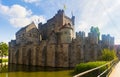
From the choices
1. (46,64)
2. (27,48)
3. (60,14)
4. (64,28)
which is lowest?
(46,64)

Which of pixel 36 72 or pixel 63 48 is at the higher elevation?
pixel 63 48

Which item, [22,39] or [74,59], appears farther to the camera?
[22,39]

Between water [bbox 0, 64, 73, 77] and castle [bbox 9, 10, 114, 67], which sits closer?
water [bbox 0, 64, 73, 77]

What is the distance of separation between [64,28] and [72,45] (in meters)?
4.89

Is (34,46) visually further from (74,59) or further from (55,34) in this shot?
(74,59)

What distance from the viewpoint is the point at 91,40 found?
1966 inches

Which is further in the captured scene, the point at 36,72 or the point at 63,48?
the point at 63,48

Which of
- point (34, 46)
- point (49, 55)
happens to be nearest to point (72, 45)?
point (49, 55)

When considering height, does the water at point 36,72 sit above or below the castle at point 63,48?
below

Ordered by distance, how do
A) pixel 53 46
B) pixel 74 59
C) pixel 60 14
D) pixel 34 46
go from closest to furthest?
pixel 74 59
pixel 53 46
pixel 34 46
pixel 60 14

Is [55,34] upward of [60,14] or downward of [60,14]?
downward

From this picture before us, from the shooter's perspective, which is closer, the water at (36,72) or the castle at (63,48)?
the water at (36,72)

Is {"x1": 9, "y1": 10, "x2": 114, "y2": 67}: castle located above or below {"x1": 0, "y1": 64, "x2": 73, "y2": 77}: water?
above

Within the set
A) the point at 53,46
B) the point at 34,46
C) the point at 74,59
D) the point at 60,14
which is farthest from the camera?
the point at 60,14
